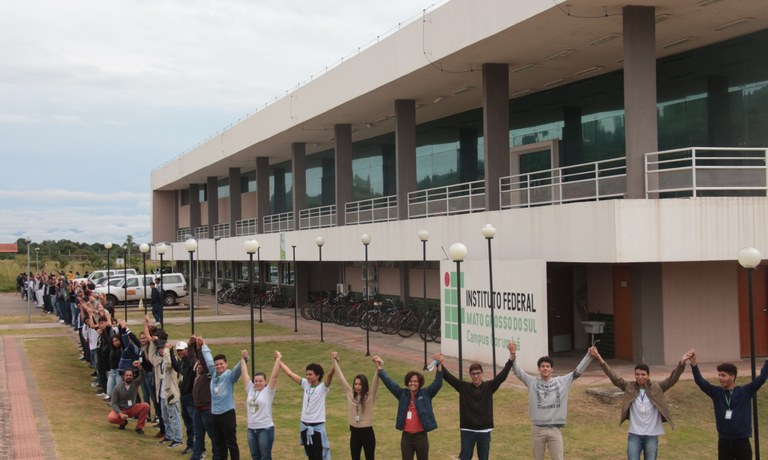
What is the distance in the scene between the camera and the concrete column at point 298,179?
124 feet

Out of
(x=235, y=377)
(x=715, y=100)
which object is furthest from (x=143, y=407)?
(x=715, y=100)

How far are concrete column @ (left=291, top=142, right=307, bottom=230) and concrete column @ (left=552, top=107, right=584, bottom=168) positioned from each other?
47.1 feet

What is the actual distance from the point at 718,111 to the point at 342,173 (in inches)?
581

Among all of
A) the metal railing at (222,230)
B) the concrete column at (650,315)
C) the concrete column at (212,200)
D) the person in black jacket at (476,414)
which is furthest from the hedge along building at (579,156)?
the concrete column at (212,200)

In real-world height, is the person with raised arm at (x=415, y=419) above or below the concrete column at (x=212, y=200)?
below

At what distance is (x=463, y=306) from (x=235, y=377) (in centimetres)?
1020

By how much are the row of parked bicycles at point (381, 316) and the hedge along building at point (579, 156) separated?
148 cm

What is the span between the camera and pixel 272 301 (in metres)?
A: 40.1

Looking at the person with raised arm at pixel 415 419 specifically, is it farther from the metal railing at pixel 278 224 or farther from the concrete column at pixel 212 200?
the concrete column at pixel 212 200

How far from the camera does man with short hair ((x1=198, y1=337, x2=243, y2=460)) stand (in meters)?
10.1

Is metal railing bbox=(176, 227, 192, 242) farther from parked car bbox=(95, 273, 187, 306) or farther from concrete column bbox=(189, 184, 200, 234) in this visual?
parked car bbox=(95, 273, 187, 306)

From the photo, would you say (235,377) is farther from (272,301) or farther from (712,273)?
(272,301)

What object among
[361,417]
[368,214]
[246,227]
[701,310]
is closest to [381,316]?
[368,214]

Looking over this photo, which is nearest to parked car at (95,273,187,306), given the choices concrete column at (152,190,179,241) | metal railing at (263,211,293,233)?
metal railing at (263,211,293,233)
